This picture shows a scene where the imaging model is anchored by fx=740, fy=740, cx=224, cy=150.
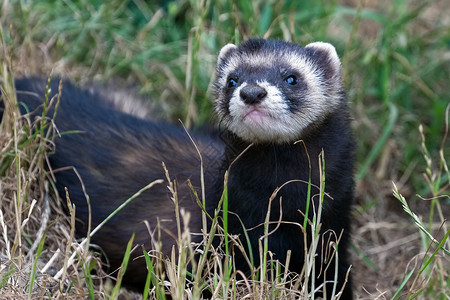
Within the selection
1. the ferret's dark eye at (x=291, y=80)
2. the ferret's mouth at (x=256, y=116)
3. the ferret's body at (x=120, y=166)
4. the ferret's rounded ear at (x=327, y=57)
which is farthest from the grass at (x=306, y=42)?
the ferret's mouth at (x=256, y=116)

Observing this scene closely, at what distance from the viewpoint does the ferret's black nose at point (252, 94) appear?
9.23ft

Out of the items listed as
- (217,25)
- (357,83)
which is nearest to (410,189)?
(357,83)

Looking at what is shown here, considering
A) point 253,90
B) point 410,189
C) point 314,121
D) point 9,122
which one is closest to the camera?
point 253,90

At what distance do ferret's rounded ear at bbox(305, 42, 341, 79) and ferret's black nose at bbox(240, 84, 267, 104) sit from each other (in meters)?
0.58

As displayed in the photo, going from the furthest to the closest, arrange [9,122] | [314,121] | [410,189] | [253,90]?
1. [410,189]
2. [9,122]
3. [314,121]
4. [253,90]

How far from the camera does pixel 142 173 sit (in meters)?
3.68

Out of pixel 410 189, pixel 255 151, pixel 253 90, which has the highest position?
pixel 253 90

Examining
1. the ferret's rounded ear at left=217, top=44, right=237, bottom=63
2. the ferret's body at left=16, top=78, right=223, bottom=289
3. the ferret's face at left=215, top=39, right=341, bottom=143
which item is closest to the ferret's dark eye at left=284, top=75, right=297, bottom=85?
the ferret's face at left=215, top=39, right=341, bottom=143

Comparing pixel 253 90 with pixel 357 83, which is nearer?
pixel 253 90

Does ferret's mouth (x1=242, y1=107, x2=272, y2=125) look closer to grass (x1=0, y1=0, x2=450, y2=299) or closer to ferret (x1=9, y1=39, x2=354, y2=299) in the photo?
ferret (x1=9, y1=39, x2=354, y2=299)

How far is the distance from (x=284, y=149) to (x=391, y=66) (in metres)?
1.95

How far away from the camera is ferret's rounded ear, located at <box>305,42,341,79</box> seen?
3320 millimetres

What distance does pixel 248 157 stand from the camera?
3.16 metres

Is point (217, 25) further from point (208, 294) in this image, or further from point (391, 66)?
point (208, 294)
